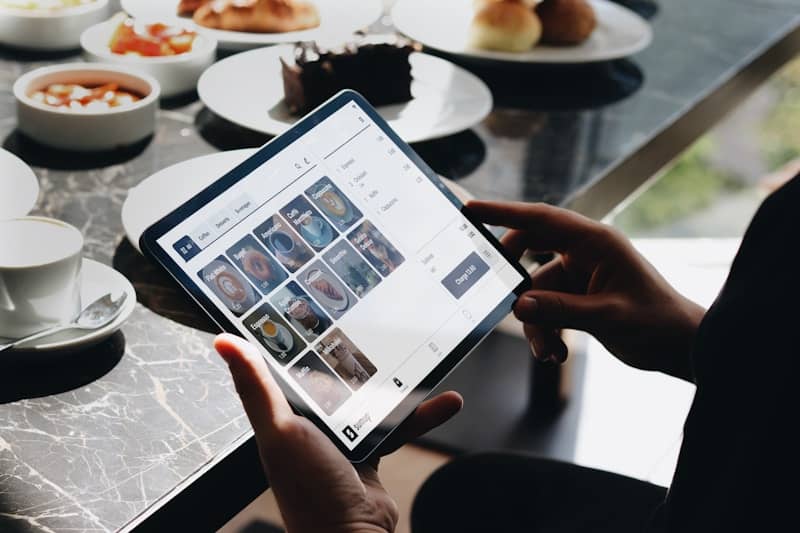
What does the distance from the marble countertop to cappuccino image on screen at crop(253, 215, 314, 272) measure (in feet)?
0.26

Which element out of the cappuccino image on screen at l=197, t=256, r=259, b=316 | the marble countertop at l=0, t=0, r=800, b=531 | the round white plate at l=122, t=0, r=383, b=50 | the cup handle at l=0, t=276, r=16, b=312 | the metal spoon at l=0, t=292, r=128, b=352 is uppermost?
the cappuccino image on screen at l=197, t=256, r=259, b=316

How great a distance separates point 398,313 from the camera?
79 cm

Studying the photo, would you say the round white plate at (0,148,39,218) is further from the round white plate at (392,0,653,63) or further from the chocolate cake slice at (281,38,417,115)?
the round white plate at (392,0,653,63)

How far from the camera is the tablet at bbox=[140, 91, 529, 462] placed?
725mm

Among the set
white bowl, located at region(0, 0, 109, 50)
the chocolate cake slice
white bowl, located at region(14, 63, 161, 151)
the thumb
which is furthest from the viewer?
white bowl, located at region(0, 0, 109, 50)

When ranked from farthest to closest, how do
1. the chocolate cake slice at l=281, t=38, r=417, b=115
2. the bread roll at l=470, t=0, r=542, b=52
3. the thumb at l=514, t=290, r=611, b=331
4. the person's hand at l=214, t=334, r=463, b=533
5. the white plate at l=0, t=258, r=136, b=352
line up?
the bread roll at l=470, t=0, r=542, b=52 → the chocolate cake slice at l=281, t=38, r=417, b=115 → the thumb at l=514, t=290, r=611, b=331 → the white plate at l=0, t=258, r=136, b=352 → the person's hand at l=214, t=334, r=463, b=533

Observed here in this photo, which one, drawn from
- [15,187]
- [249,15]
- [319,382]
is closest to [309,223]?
[319,382]

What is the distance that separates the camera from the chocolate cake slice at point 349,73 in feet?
3.96

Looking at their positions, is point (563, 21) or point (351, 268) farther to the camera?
point (563, 21)

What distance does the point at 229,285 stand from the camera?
0.73m

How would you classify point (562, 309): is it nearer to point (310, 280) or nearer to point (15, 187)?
point (310, 280)

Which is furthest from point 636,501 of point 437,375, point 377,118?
point 377,118

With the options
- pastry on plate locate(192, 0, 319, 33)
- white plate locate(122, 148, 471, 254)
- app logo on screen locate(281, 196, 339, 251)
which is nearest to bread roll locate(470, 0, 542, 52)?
pastry on plate locate(192, 0, 319, 33)

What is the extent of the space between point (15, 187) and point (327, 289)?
0.41m
